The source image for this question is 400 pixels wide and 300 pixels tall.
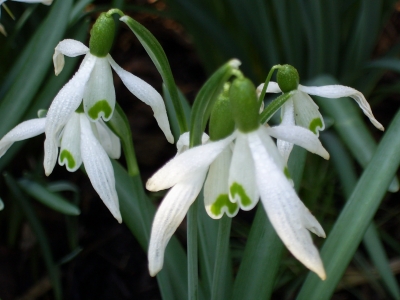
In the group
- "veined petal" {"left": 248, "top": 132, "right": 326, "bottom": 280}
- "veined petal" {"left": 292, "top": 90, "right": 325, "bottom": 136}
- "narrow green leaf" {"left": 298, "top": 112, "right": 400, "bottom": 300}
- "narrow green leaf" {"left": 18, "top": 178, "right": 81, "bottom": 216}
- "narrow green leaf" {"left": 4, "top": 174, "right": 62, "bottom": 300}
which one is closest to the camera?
"veined petal" {"left": 248, "top": 132, "right": 326, "bottom": 280}

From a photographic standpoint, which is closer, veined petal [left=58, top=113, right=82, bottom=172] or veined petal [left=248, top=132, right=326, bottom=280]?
veined petal [left=248, top=132, right=326, bottom=280]

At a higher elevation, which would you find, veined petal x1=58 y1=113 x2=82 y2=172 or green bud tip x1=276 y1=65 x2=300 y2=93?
veined petal x1=58 y1=113 x2=82 y2=172

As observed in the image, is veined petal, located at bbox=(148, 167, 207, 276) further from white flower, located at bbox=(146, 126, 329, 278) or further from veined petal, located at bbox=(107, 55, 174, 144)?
veined petal, located at bbox=(107, 55, 174, 144)

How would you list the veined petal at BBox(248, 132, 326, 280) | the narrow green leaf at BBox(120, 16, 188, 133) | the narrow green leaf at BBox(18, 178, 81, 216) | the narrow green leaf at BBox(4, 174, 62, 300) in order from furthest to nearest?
the narrow green leaf at BBox(4, 174, 62, 300) → the narrow green leaf at BBox(18, 178, 81, 216) → the narrow green leaf at BBox(120, 16, 188, 133) → the veined petal at BBox(248, 132, 326, 280)

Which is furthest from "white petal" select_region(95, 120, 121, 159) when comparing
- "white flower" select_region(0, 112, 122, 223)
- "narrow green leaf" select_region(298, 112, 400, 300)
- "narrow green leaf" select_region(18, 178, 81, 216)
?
"narrow green leaf" select_region(298, 112, 400, 300)

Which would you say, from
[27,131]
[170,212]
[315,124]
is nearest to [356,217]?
[315,124]

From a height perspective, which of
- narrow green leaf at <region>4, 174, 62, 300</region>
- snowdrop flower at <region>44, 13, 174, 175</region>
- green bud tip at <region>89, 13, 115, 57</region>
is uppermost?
green bud tip at <region>89, 13, 115, 57</region>
